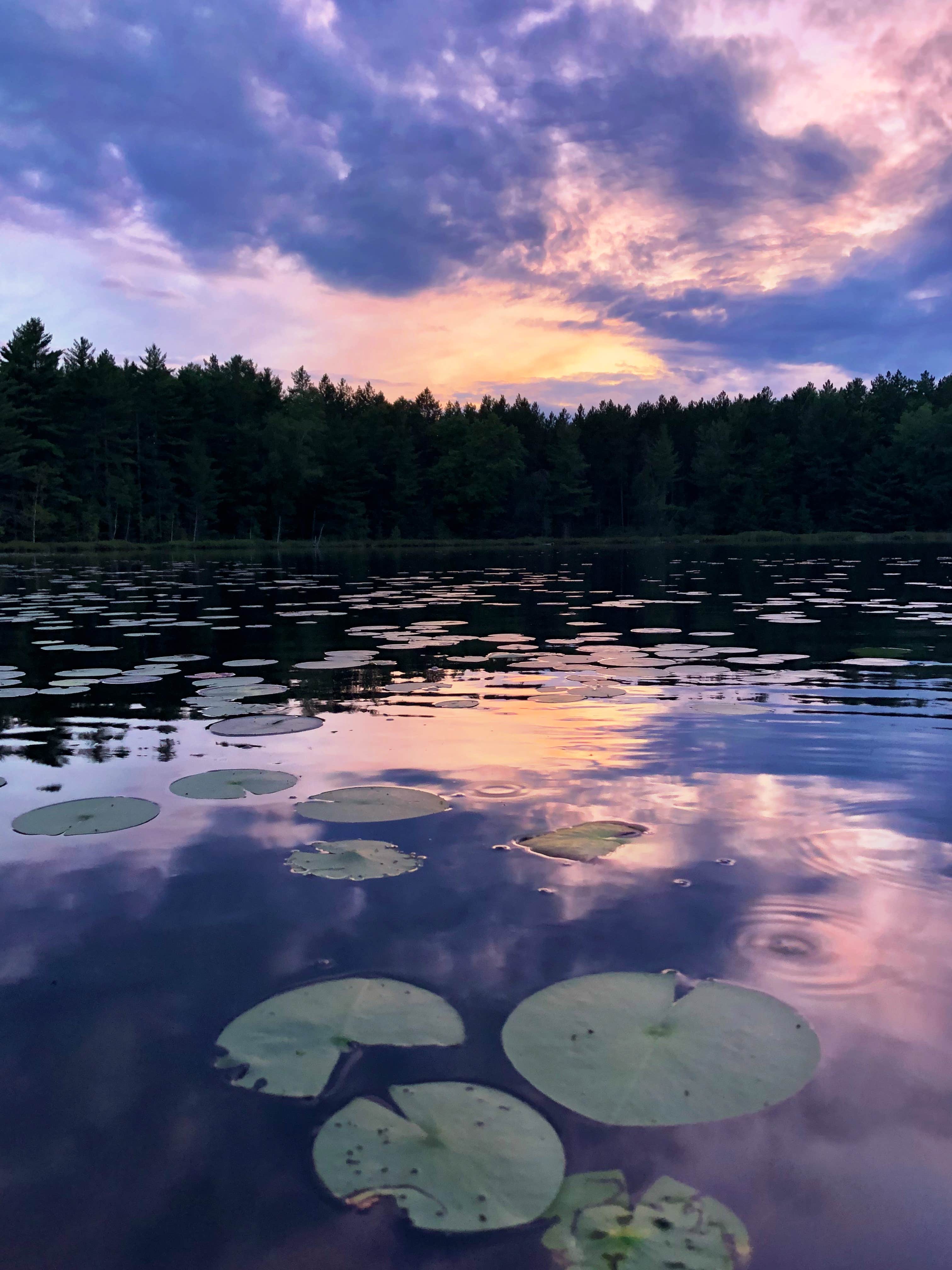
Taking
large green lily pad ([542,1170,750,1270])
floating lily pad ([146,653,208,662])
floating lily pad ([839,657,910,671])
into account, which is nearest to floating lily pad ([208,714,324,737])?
floating lily pad ([146,653,208,662])

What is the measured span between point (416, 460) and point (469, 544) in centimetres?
960

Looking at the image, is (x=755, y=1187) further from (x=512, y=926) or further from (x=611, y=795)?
(x=611, y=795)

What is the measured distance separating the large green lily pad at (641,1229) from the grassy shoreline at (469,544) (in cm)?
3949

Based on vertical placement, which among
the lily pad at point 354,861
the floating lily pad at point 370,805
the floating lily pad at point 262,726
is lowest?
the floating lily pad at point 262,726

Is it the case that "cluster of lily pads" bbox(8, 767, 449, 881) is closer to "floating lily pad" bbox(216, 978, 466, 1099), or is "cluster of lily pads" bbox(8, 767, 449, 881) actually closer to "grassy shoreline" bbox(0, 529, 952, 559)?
"floating lily pad" bbox(216, 978, 466, 1099)

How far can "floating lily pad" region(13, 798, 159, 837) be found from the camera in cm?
271

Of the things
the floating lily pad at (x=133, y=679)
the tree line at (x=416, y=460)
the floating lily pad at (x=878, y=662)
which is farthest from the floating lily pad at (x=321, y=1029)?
the tree line at (x=416, y=460)

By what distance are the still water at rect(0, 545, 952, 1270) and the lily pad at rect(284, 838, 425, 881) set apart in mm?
19

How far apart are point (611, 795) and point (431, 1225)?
1995 mm

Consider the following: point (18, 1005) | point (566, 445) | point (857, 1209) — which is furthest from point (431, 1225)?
point (566, 445)

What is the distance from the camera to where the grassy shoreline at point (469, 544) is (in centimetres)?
3950

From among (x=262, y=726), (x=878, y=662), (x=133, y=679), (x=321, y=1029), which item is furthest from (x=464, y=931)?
(x=878, y=662)

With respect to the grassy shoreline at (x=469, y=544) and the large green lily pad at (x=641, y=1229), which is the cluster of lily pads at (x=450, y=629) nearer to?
the large green lily pad at (x=641, y=1229)

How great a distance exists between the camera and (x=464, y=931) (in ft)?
6.63
